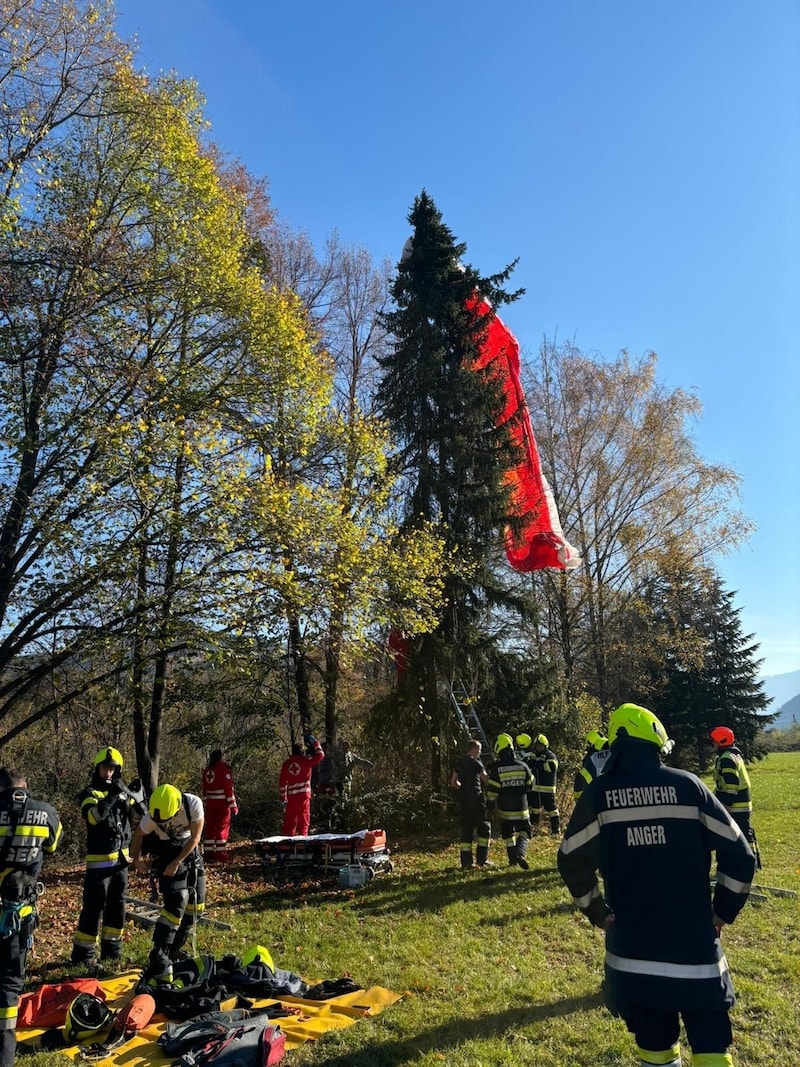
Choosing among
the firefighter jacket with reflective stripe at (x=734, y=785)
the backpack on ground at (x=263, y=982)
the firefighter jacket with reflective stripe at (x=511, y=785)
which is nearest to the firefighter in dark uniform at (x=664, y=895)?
the backpack on ground at (x=263, y=982)

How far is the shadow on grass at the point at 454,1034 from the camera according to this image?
4836mm

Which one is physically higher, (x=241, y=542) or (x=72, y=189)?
(x=72, y=189)

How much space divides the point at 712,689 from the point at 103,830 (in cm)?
3396

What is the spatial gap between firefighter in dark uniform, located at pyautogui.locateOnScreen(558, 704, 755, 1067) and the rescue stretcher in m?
7.96

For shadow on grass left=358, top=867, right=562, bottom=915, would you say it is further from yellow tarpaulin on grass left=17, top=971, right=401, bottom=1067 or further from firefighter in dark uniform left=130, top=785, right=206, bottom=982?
yellow tarpaulin on grass left=17, top=971, right=401, bottom=1067

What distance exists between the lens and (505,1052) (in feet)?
15.8

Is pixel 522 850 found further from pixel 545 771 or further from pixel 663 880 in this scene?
pixel 663 880

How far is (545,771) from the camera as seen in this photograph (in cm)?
1308

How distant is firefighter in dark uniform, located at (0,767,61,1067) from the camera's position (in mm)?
4949

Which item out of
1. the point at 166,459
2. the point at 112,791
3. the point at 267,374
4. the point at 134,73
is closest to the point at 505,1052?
the point at 112,791

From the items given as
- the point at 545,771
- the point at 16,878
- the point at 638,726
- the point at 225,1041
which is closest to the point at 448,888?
the point at 545,771

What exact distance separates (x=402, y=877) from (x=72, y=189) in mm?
12550

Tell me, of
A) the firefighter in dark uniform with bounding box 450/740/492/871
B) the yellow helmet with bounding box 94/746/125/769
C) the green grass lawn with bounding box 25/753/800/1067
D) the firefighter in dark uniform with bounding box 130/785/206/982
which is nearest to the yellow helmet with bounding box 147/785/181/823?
the firefighter in dark uniform with bounding box 130/785/206/982

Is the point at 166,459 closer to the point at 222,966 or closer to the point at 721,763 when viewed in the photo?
the point at 222,966
